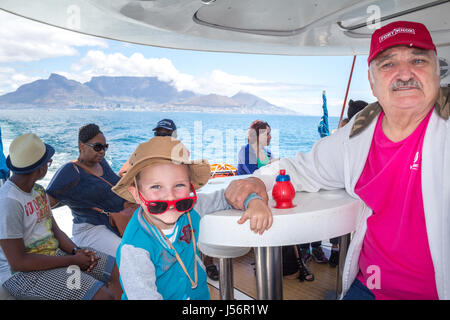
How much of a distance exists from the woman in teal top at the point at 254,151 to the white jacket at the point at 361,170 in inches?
85.9

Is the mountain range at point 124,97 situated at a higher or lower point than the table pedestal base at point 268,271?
higher

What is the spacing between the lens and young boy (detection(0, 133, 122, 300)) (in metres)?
1.51

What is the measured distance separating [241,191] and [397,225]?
535 mm

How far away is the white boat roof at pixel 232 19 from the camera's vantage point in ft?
7.02

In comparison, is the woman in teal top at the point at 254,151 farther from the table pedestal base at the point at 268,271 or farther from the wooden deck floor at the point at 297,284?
the table pedestal base at the point at 268,271

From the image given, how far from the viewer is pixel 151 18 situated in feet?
7.95

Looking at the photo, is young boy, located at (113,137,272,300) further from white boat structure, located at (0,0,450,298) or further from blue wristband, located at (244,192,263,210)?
white boat structure, located at (0,0,450,298)

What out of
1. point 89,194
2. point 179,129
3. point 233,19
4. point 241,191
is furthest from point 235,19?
point 179,129

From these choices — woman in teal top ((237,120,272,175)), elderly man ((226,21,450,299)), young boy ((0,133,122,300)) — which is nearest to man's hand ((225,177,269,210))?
elderly man ((226,21,450,299))

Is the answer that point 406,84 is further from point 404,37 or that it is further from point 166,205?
point 166,205

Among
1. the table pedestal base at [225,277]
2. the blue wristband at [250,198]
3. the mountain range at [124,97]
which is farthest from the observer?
the mountain range at [124,97]

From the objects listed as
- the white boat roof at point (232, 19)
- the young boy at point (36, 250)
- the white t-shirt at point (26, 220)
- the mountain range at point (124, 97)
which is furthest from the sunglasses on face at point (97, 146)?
the mountain range at point (124, 97)

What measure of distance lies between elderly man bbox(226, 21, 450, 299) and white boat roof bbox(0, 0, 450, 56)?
1.23 meters

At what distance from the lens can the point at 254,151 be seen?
12.1 feet
